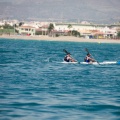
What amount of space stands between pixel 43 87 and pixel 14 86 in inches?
58.7

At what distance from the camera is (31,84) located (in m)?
25.1

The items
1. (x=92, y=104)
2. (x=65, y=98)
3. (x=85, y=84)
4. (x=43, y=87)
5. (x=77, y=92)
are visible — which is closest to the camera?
(x=92, y=104)

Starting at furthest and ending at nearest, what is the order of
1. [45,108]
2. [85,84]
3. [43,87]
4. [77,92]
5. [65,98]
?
[85,84]
[43,87]
[77,92]
[65,98]
[45,108]

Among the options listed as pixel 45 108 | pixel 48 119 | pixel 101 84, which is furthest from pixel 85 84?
pixel 48 119

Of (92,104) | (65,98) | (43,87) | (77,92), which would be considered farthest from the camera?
(43,87)

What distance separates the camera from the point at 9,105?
18266mm

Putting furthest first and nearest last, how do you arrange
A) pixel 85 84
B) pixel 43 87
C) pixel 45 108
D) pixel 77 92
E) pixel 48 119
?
1. pixel 85 84
2. pixel 43 87
3. pixel 77 92
4. pixel 45 108
5. pixel 48 119

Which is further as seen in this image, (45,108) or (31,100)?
(31,100)

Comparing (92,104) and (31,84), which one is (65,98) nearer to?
(92,104)

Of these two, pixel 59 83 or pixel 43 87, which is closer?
pixel 43 87

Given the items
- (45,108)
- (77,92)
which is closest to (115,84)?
(77,92)

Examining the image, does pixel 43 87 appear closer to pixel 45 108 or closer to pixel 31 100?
pixel 31 100

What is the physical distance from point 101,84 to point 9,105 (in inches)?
355

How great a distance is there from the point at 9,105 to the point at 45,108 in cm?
150
